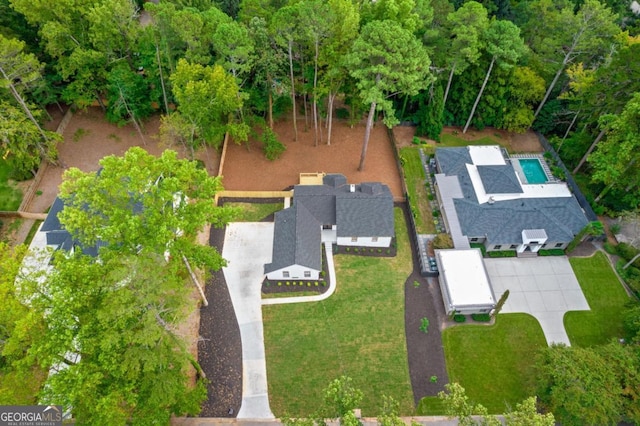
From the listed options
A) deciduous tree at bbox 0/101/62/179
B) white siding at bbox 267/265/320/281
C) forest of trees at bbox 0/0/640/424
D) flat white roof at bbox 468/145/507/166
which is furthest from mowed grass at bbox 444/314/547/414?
deciduous tree at bbox 0/101/62/179

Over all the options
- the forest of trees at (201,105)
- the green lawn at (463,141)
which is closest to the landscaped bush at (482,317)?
the forest of trees at (201,105)

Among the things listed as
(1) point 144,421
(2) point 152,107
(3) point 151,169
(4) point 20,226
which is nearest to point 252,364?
(1) point 144,421

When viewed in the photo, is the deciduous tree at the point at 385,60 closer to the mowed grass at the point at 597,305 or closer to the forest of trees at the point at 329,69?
the forest of trees at the point at 329,69

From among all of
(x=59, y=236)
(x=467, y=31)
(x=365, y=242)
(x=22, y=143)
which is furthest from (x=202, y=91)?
(x=467, y=31)

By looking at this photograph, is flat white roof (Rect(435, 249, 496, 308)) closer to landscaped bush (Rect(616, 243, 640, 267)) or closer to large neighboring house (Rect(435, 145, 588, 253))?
large neighboring house (Rect(435, 145, 588, 253))

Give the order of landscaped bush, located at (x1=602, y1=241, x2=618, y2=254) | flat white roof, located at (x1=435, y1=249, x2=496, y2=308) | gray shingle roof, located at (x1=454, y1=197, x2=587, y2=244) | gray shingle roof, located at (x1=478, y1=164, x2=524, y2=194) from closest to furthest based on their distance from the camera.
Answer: flat white roof, located at (x1=435, y1=249, x2=496, y2=308) < gray shingle roof, located at (x1=454, y1=197, x2=587, y2=244) < landscaped bush, located at (x1=602, y1=241, x2=618, y2=254) < gray shingle roof, located at (x1=478, y1=164, x2=524, y2=194)

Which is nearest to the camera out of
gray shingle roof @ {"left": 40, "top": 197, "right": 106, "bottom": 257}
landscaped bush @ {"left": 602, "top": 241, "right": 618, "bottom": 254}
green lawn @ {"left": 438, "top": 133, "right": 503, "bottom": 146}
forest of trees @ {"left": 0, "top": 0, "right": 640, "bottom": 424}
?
forest of trees @ {"left": 0, "top": 0, "right": 640, "bottom": 424}
